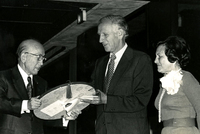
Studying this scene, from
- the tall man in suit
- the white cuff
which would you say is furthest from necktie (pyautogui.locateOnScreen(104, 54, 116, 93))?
the white cuff

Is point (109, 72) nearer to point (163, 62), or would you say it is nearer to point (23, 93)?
point (163, 62)

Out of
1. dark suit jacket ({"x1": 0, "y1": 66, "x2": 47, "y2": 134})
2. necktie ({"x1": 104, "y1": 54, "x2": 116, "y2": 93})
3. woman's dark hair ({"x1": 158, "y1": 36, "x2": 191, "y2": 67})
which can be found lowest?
dark suit jacket ({"x1": 0, "y1": 66, "x2": 47, "y2": 134})

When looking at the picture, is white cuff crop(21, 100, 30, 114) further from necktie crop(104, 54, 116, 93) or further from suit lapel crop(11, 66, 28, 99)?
necktie crop(104, 54, 116, 93)

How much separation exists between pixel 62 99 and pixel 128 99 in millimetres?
616

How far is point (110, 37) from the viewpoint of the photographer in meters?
3.95

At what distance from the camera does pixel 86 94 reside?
3.67m

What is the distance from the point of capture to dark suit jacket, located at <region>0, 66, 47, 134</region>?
370 centimetres

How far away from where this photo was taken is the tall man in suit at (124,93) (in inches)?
144

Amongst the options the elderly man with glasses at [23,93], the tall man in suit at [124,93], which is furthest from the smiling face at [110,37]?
the elderly man with glasses at [23,93]

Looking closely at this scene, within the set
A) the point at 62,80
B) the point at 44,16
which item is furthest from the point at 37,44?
the point at 62,80

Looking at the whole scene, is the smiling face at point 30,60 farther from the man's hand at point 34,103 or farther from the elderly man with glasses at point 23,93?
the man's hand at point 34,103

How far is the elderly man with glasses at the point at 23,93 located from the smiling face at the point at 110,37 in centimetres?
67

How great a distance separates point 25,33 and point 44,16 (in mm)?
1168

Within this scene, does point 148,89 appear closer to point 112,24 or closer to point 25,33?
point 112,24
